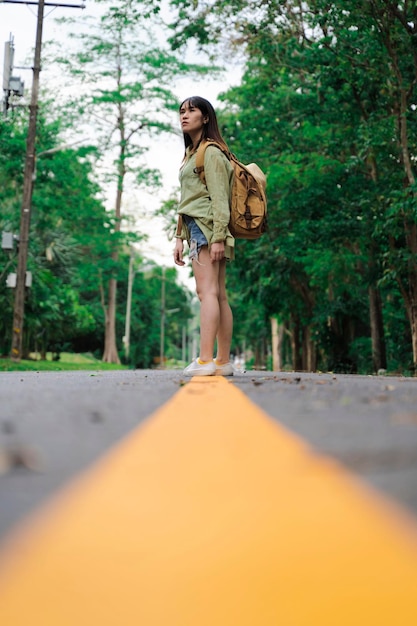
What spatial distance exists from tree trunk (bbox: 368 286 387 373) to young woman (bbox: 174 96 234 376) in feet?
53.1

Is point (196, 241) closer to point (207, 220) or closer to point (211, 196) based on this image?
point (207, 220)

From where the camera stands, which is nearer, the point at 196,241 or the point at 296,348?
the point at 196,241

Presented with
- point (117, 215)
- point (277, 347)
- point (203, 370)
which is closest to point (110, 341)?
point (117, 215)

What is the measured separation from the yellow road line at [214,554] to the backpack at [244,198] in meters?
5.09

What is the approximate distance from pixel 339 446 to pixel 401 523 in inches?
19.8

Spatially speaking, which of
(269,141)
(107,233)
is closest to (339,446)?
(269,141)

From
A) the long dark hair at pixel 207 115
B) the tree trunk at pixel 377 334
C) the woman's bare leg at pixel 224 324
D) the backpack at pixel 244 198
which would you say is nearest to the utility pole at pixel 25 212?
the tree trunk at pixel 377 334

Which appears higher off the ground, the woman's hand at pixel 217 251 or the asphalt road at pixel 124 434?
the woman's hand at pixel 217 251

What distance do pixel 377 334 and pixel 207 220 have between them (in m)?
16.9

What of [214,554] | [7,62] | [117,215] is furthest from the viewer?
[117,215]

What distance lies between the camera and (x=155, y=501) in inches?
33.5

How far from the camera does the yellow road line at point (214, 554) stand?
0.57 metres

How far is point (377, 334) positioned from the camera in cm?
2186

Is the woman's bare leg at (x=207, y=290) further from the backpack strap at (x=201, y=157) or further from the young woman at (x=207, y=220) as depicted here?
the backpack strap at (x=201, y=157)
